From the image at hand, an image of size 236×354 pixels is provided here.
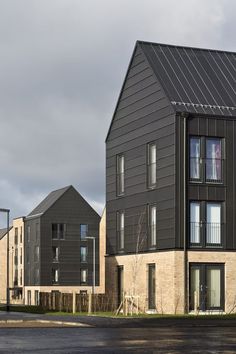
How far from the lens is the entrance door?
38406 millimetres

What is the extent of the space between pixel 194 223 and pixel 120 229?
772 cm

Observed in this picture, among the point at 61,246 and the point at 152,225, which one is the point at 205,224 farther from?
the point at 61,246

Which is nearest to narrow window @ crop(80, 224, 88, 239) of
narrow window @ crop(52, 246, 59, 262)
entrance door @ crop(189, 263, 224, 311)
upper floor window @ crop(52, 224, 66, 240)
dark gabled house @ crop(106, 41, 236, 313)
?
upper floor window @ crop(52, 224, 66, 240)

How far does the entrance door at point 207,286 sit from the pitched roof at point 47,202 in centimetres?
6564

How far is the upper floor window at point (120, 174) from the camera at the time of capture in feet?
150

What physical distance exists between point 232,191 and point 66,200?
218 ft

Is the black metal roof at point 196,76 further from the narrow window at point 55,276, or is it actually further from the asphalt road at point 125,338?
the narrow window at point 55,276

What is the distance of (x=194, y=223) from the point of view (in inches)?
1537

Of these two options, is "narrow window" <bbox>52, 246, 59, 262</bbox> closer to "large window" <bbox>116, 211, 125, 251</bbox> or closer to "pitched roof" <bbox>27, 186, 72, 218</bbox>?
"pitched roof" <bbox>27, 186, 72, 218</bbox>

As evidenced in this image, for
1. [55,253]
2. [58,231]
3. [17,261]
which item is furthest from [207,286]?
[17,261]

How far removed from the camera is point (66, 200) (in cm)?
10481

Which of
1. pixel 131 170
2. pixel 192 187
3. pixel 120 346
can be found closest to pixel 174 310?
pixel 192 187

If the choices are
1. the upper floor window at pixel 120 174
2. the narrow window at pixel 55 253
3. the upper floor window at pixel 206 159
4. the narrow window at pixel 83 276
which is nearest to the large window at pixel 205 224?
the upper floor window at pixel 206 159

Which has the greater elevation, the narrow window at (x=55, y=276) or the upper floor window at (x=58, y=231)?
the upper floor window at (x=58, y=231)
